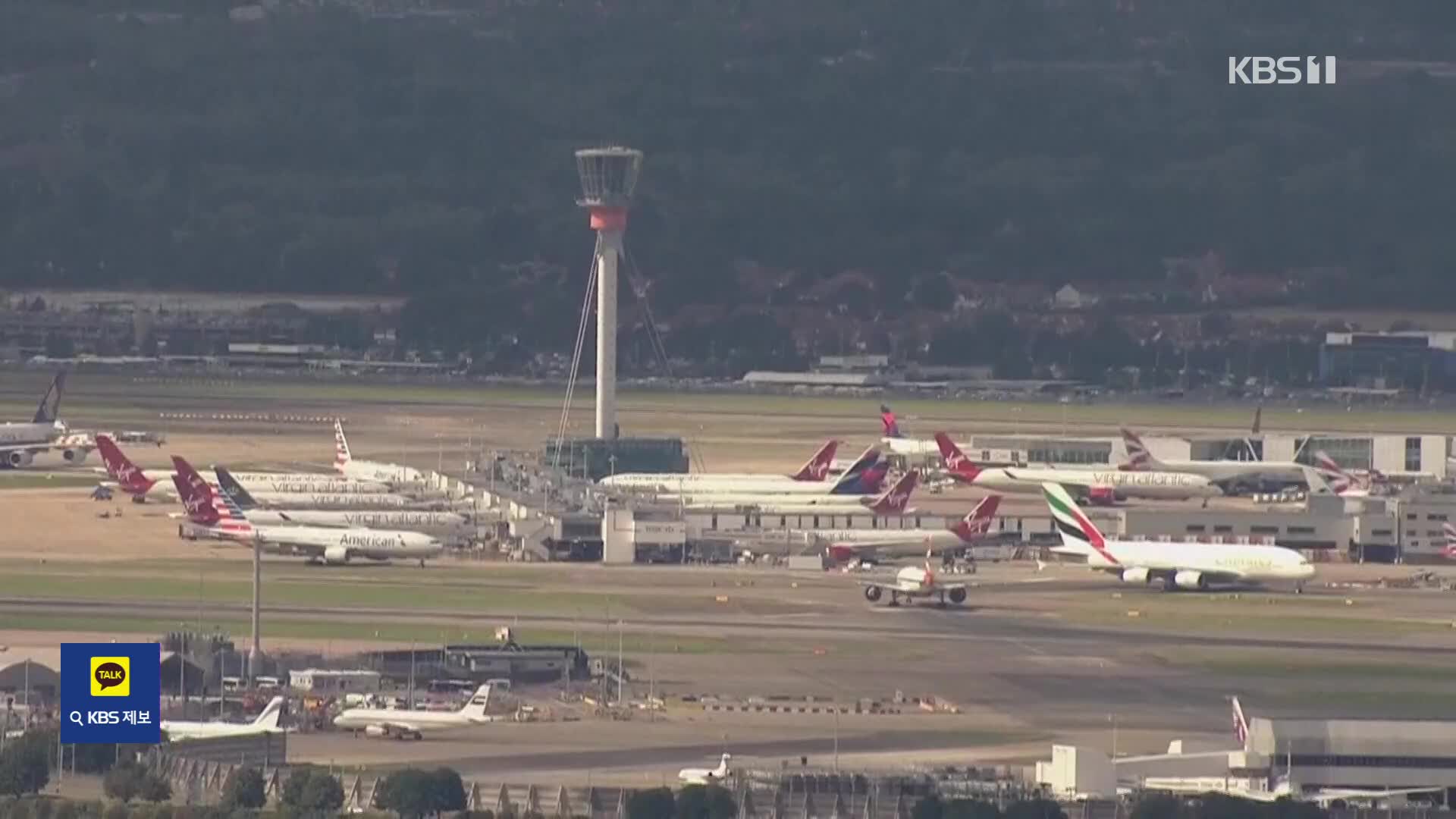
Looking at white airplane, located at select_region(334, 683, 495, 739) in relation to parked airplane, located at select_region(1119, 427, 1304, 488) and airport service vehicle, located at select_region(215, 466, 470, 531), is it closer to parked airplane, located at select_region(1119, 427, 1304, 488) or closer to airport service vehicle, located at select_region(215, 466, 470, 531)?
airport service vehicle, located at select_region(215, 466, 470, 531)

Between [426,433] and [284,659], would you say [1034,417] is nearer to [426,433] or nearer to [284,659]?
[426,433]

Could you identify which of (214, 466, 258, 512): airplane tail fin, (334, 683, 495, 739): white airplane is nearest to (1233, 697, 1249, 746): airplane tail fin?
(334, 683, 495, 739): white airplane

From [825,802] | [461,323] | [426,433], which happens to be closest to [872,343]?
[461,323]

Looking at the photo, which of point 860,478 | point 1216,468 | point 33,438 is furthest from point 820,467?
point 33,438

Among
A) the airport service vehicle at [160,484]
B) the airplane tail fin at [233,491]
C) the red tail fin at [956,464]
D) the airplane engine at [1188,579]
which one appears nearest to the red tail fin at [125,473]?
the airport service vehicle at [160,484]

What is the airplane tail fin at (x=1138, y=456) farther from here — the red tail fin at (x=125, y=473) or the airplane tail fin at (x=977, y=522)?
the red tail fin at (x=125, y=473)

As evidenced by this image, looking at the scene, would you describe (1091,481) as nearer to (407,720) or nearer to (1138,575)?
(1138,575)

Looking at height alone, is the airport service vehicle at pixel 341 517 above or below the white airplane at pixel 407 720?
above
